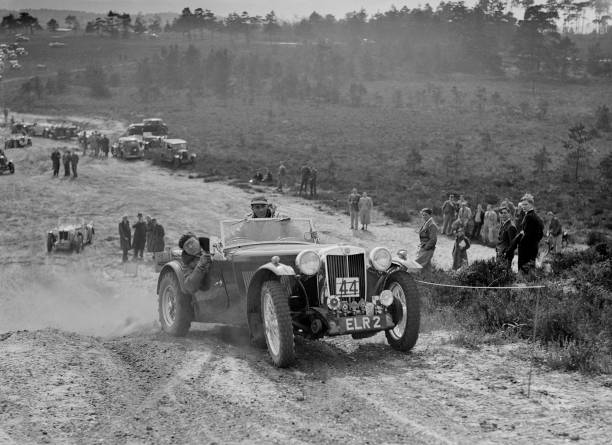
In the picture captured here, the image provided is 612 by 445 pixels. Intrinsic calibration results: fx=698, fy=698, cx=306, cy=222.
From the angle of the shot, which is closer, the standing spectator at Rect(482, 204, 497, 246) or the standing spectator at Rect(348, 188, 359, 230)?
the standing spectator at Rect(482, 204, 497, 246)

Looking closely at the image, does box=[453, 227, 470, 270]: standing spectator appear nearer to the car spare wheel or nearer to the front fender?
the front fender

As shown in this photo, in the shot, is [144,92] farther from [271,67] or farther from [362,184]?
[362,184]

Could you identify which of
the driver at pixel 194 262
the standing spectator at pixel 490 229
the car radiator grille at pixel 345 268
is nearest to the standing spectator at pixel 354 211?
the standing spectator at pixel 490 229

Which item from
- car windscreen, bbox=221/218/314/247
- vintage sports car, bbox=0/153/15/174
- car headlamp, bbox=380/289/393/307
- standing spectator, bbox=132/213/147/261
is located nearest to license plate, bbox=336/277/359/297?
car headlamp, bbox=380/289/393/307

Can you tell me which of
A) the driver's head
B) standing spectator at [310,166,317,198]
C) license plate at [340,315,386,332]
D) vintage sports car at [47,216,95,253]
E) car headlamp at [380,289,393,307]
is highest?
the driver's head

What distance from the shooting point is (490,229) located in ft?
74.8

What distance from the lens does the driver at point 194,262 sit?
9.48 metres

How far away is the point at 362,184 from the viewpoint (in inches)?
1430

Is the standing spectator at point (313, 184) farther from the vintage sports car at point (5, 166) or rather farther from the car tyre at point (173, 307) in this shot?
the car tyre at point (173, 307)

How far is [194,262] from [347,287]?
2.86m

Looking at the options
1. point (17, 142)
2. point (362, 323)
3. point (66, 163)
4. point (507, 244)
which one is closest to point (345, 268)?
point (362, 323)

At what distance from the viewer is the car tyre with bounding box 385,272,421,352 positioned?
8375 mm

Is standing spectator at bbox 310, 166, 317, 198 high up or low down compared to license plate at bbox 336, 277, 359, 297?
down

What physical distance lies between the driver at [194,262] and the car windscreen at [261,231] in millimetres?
401
